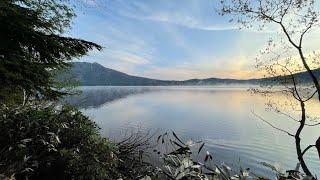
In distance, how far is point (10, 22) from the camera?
10703 mm

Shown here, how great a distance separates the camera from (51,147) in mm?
8727

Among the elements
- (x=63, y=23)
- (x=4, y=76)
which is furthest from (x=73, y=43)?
(x=63, y=23)

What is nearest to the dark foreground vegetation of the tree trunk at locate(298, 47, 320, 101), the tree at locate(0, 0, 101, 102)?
the tree at locate(0, 0, 101, 102)

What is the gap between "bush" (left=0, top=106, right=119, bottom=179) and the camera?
8273 mm

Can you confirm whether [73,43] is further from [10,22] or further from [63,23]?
[63,23]

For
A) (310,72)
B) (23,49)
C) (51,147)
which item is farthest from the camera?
(310,72)

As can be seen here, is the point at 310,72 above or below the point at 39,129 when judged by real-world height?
above

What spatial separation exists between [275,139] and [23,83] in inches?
1154

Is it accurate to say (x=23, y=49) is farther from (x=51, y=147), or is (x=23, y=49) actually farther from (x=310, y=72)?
(x=310, y=72)

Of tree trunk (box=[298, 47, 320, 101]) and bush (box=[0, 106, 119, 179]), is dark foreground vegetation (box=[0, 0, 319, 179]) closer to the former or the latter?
bush (box=[0, 106, 119, 179])

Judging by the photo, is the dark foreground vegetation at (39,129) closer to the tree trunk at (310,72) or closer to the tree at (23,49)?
the tree at (23,49)

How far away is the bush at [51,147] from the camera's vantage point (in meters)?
8.27

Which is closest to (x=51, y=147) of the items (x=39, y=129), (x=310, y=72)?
(x=39, y=129)

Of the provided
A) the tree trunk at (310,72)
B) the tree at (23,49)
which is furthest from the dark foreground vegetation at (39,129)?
the tree trunk at (310,72)
